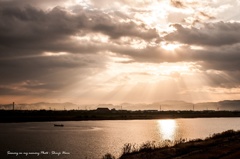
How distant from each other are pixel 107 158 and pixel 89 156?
13542mm

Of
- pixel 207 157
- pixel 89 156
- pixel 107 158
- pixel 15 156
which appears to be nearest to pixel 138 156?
pixel 107 158

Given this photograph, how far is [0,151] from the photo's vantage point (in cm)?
6034

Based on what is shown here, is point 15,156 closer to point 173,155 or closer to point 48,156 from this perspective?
point 48,156

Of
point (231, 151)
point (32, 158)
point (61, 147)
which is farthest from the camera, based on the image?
point (61, 147)

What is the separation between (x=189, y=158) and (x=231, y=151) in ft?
18.1

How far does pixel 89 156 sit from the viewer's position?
54.8 meters

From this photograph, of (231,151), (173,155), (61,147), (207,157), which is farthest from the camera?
(61,147)

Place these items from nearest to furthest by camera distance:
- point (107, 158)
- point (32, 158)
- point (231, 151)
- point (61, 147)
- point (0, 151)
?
1. point (231, 151)
2. point (107, 158)
3. point (32, 158)
4. point (0, 151)
5. point (61, 147)

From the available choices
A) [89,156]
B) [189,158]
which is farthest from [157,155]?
[89,156]

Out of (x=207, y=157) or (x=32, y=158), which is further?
(x=32, y=158)

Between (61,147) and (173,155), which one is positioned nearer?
(173,155)

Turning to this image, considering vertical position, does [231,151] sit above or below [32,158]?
above

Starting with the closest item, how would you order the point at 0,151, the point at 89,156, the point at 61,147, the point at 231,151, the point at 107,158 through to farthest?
the point at 231,151, the point at 107,158, the point at 89,156, the point at 0,151, the point at 61,147

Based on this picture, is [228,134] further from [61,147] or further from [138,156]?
[61,147]
